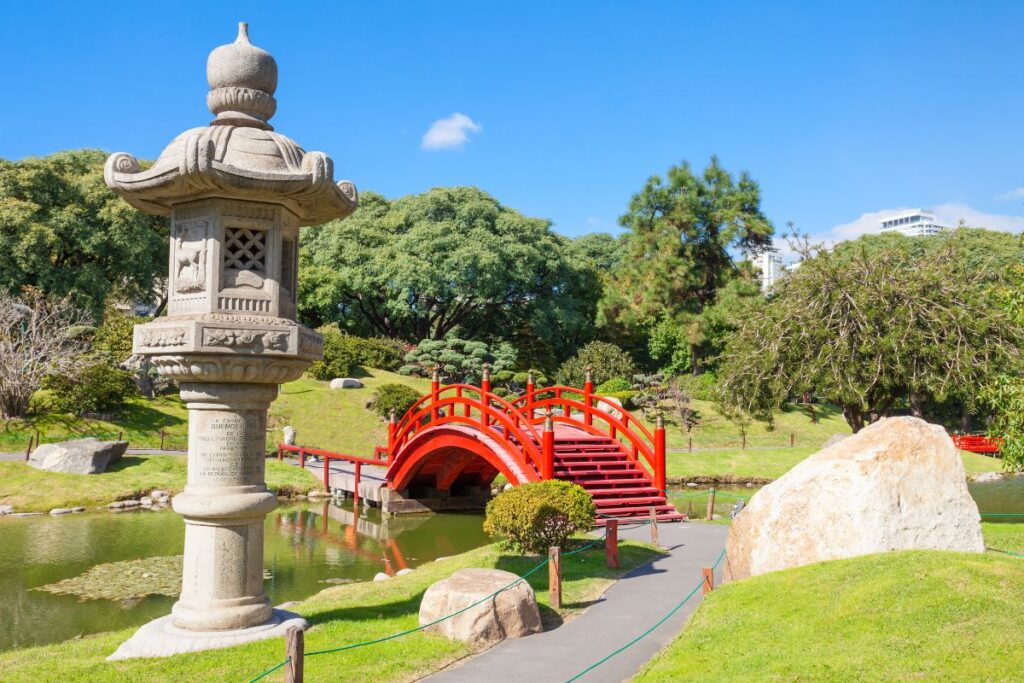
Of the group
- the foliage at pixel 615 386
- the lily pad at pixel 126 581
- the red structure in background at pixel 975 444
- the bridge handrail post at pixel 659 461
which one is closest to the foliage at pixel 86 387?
the lily pad at pixel 126 581

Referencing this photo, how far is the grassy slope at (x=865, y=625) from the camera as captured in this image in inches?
279

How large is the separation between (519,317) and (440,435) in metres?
25.1

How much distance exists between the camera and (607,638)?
9711 mm

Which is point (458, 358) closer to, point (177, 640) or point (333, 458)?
point (333, 458)

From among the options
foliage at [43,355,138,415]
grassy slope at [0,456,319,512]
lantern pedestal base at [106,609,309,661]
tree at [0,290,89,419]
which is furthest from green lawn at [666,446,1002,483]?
lantern pedestal base at [106,609,309,661]

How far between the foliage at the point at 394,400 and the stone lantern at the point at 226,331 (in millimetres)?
27319

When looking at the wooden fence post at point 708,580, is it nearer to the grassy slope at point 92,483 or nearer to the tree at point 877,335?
the tree at point 877,335

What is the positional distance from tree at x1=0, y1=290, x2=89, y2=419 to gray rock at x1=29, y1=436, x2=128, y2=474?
3826 mm

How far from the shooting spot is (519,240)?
151 feet

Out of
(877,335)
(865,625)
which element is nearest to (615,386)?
(877,335)

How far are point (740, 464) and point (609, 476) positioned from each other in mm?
15133

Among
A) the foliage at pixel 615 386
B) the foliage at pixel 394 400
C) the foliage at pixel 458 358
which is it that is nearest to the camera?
the foliage at pixel 394 400

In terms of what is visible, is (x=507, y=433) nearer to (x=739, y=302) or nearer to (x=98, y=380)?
(x=98, y=380)

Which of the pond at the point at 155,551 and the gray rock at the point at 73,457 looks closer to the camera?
the pond at the point at 155,551
